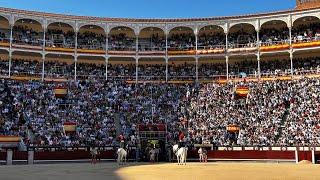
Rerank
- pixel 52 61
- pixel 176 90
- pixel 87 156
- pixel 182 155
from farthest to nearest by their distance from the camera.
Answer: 1. pixel 52 61
2. pixel 176 90
3. pixel 87 156
4. pixel 182 155

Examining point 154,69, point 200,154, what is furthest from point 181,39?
point 200,154

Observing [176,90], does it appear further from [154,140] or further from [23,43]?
[23,43]

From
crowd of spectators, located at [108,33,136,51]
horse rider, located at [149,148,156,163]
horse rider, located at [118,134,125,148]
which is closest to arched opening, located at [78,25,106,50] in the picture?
crowd of spectators, located at [108,33,136,51]

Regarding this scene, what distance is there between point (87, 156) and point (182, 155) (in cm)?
763

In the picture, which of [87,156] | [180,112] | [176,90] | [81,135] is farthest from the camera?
[176,90]

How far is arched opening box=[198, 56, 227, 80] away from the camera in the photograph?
4484 cm

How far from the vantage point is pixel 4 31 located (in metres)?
44.9

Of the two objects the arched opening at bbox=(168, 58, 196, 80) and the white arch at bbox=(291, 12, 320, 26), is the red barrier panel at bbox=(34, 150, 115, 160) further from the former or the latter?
the white arch at bbox=(291, 12, 320, 26)

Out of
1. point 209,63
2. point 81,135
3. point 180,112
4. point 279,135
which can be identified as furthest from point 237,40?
point 81,135

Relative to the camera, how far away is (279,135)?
109ft

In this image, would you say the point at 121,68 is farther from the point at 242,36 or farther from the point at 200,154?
the point at 200,154

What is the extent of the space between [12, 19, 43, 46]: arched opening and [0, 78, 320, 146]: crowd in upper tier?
4740mm

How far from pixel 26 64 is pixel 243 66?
19.7m
